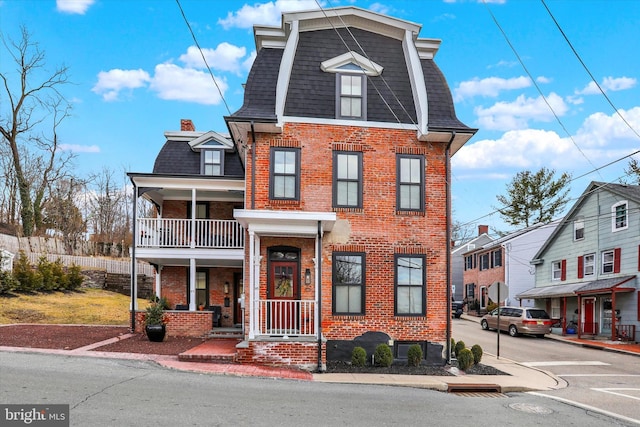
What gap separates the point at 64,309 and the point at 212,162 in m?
9.33

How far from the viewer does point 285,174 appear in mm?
14445

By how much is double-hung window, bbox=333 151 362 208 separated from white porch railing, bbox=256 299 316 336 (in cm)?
295

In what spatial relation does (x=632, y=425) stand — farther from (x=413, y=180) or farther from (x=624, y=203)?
(x=624, y=203)

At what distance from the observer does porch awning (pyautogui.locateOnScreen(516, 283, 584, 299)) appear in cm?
2764

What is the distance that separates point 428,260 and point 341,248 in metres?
2.49

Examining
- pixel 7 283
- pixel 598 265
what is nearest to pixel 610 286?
pixel 598 265

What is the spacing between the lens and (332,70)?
1502cm

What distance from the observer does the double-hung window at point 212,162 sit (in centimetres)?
2114

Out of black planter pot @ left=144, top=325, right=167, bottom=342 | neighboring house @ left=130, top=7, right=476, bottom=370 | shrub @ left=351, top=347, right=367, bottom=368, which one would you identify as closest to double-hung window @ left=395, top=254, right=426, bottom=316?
neighboring house @ left=130, top=7, right=476, bottom=370

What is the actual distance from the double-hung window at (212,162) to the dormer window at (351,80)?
7.67 m

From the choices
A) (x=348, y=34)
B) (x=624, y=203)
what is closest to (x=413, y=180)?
(x=348, y=34)

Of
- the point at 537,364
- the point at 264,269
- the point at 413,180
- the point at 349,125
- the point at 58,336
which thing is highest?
the point at 349,125

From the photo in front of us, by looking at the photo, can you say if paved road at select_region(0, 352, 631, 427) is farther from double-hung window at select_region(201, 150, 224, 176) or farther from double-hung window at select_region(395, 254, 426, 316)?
double-hung window at select_region(201, 150, 224, 176)

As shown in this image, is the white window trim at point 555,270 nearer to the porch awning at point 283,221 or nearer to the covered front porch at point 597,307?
the covered front porch at point 597,307
